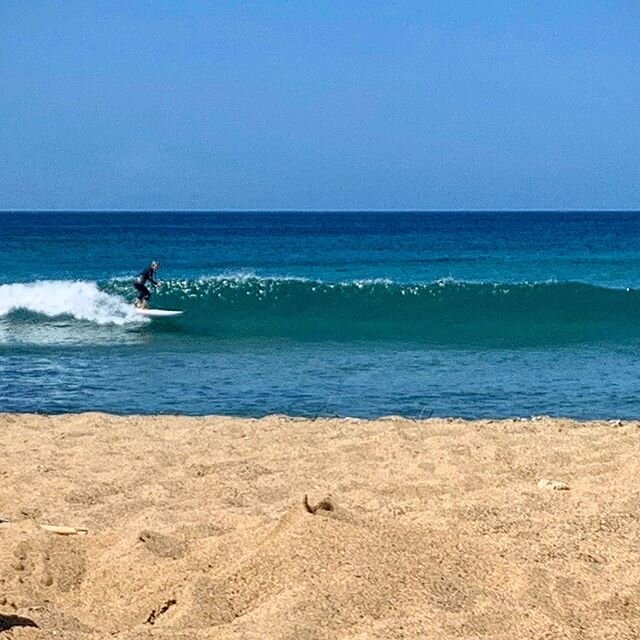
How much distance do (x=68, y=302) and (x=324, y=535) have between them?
17791 mm

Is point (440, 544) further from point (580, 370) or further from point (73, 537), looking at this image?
point (580, 370)

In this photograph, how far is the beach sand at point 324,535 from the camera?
4.35 metres

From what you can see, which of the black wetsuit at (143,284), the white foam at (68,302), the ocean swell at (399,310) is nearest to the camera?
the ocean swell at (399,310)

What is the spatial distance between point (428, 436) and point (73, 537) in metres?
3.67

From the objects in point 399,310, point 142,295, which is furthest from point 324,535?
point 399,310

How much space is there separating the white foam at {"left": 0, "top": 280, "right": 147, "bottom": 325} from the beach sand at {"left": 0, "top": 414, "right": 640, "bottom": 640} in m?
11.6

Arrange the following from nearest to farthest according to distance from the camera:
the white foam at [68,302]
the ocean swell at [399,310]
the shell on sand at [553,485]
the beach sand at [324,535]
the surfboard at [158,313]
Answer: the beach sand at [324,535] → the shell on sand at [553,485] → the ocean swell at [399,310] → the surfboard at [158,313] → the white foam at [68,302]

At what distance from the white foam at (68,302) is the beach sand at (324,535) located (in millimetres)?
11592

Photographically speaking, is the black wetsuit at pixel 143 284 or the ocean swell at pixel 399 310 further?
the black wetsuit at pixel 143 284

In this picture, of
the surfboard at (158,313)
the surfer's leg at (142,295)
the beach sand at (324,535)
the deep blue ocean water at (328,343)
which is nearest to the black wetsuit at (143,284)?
the surfer's leg at (142,295)

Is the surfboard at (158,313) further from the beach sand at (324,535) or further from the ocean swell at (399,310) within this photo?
the beach sand at (324,535)

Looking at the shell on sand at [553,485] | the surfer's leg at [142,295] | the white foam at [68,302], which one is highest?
the surfer's leg at [142,295]

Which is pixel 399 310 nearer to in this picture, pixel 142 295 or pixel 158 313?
pixel 158 313

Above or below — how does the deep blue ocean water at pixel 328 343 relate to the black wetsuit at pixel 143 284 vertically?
below
